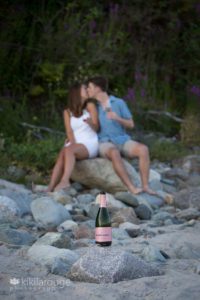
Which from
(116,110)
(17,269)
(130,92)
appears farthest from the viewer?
(130,92)

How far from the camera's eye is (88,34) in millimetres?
12227

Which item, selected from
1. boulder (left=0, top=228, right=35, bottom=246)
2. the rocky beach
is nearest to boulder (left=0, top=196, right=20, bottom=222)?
the rocky beach

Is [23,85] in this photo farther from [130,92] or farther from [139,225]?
[139,225]

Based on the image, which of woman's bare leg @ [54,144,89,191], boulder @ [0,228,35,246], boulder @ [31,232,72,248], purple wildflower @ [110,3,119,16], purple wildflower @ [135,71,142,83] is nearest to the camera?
boulder @ [31,232,72,248]

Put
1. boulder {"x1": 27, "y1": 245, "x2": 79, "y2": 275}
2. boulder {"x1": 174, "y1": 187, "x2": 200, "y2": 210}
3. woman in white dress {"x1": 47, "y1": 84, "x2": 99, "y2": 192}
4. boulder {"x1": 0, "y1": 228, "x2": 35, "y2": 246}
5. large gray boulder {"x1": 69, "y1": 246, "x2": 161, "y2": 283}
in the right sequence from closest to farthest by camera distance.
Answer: large gray boulder {"x1": 69, "y1": 246, "x2": 161, "y2": 283}, boulder {"x1": 27, "y1": 245, "x2": 79, "y2": 275}, boulder {"x1": 0, "y1": 228, "x2": 35, "y2": 246}, boulder {"x1": 174, "y1": 187, "x2": 200, "y2": 210}, woman in white dress {"x1": 47, "y1": 84, "x2": 99, "y2": 192}

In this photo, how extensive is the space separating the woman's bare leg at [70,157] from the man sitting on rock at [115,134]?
0.77 feet

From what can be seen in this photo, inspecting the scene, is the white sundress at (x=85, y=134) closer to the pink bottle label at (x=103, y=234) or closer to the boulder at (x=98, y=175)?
the boulder at (x=98, y=175)

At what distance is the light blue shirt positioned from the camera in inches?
364

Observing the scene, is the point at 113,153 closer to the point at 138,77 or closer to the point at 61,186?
the point at 61,186

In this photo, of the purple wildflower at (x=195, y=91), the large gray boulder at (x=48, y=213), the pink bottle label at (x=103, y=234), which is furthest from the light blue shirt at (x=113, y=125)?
the pink bottle label at (x=103, y=234)

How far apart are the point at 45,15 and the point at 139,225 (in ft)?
21.2

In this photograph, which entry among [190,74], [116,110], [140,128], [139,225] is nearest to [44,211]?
[139,225]

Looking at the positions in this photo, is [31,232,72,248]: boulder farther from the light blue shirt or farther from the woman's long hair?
the woman's long hair

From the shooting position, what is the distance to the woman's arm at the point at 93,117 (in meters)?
9.23
